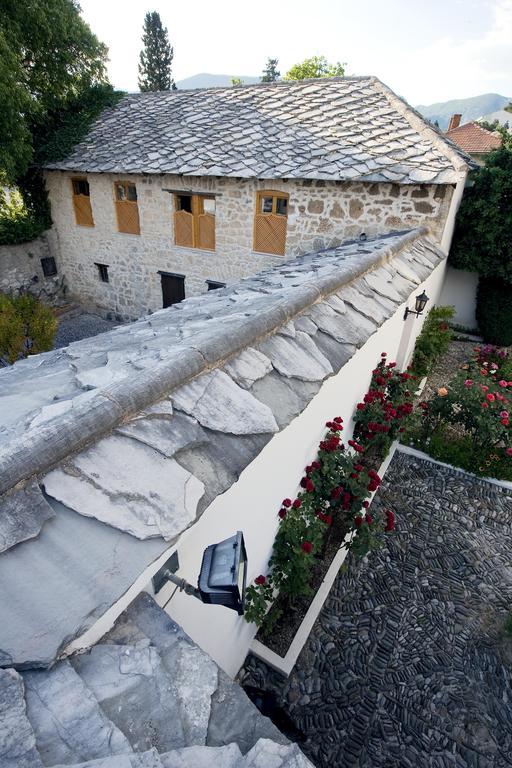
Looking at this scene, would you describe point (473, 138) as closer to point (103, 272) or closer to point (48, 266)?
point (103, 272)

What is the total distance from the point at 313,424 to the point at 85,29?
13251 millimetres

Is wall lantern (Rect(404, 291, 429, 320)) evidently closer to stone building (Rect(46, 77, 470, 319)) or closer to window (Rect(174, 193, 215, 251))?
stone building (Rect(46, 77, 470, 319))

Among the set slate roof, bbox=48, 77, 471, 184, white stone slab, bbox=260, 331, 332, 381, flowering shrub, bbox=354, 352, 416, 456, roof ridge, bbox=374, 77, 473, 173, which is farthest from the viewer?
slate roof, bbox=48, 77, 471, 184

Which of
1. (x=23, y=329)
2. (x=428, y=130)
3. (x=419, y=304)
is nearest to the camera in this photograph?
(x=419, y=304)

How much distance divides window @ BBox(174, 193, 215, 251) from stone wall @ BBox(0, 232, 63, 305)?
523 centimetres

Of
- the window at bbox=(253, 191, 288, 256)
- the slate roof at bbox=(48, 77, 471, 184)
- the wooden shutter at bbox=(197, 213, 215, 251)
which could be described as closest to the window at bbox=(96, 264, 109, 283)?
the slate roof at bbox=(48, 77, 471, 184)

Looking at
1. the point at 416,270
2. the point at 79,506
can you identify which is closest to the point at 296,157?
the point at 416,270

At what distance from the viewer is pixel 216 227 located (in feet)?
31.7

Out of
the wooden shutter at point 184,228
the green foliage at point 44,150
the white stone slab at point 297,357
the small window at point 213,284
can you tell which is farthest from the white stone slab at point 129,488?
the green foliage at point 44,150

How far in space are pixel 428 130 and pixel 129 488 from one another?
8.75 metres

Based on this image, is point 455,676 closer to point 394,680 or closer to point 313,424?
point 394,680

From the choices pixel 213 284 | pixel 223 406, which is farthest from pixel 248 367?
pixel 213 284

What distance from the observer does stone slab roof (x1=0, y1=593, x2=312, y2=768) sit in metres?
1.02

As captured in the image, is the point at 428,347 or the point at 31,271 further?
the point at 31,271
